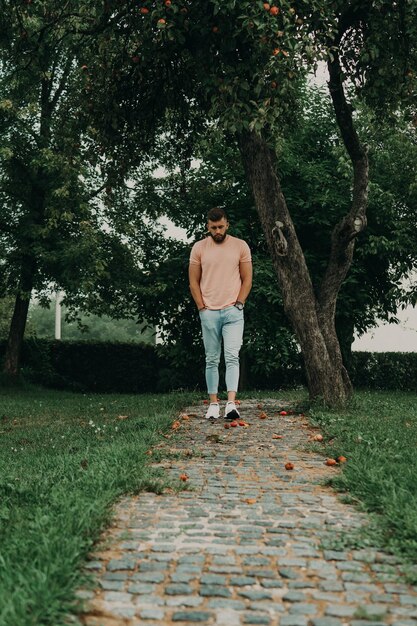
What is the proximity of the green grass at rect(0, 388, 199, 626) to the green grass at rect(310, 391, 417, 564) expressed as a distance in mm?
1408

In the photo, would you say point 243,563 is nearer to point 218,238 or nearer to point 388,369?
point 218,238

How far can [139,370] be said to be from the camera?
81.8ft

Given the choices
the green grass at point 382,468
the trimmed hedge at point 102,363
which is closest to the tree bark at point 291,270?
the green grass at point 382,468

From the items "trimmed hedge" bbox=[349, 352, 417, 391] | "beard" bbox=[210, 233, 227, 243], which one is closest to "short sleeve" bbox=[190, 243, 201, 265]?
"beard" bbox=[210, 233, 227, 243]

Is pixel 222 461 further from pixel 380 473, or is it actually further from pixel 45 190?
pixel 45 190

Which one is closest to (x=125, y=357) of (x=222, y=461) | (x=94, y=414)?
(x=94, y=414)

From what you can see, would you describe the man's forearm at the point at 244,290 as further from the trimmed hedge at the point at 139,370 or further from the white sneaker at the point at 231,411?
the trimmed hedge at the point at 139,370

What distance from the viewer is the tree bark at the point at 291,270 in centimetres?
987

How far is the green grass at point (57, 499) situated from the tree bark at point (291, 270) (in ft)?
7.39

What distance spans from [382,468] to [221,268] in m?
3.53

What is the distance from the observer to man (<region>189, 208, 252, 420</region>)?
26.9 feet

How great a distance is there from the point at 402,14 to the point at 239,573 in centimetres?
819

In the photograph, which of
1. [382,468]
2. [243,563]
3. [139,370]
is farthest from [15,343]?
[243,563]

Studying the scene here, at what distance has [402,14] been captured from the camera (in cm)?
941
